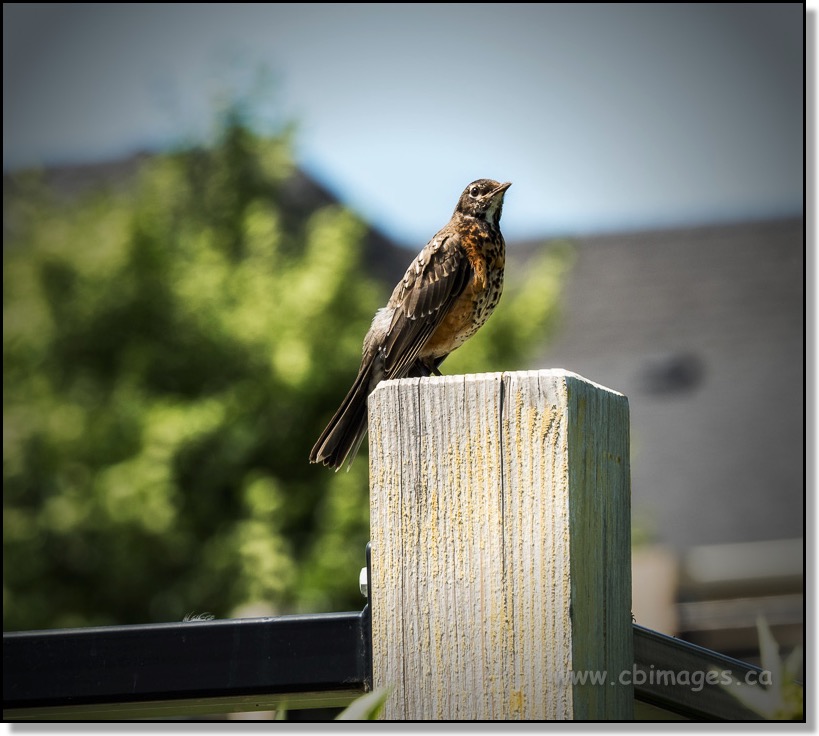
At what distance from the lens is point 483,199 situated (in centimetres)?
359

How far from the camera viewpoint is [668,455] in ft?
38.4

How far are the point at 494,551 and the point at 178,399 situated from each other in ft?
20.4

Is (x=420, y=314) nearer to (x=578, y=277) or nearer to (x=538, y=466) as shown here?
(x=538, y=466)

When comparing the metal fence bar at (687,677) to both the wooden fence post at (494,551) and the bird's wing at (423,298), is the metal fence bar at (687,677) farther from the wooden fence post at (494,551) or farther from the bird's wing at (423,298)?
the bird's wing at (423,298)

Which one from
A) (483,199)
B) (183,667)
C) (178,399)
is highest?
(483,199)

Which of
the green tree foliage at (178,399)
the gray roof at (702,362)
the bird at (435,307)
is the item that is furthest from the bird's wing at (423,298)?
the gray roof at (702,362)

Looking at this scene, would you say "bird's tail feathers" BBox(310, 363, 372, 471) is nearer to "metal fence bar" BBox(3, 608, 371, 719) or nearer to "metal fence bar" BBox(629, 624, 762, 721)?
"metal fence bar" BBox(3, 608, 371, 719)

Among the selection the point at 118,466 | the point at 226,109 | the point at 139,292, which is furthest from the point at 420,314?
the point at 226,109

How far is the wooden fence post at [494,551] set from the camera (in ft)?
4.87

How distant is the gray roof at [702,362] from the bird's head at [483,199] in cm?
637

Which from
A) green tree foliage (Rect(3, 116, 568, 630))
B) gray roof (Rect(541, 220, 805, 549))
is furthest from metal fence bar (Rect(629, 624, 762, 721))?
gray roof (Rect(541, 220, 805, 549))

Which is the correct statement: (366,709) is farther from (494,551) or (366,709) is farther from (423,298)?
(423,298)

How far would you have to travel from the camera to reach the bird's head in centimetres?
358

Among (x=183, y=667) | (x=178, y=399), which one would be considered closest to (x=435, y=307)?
(x=183, y=667)
